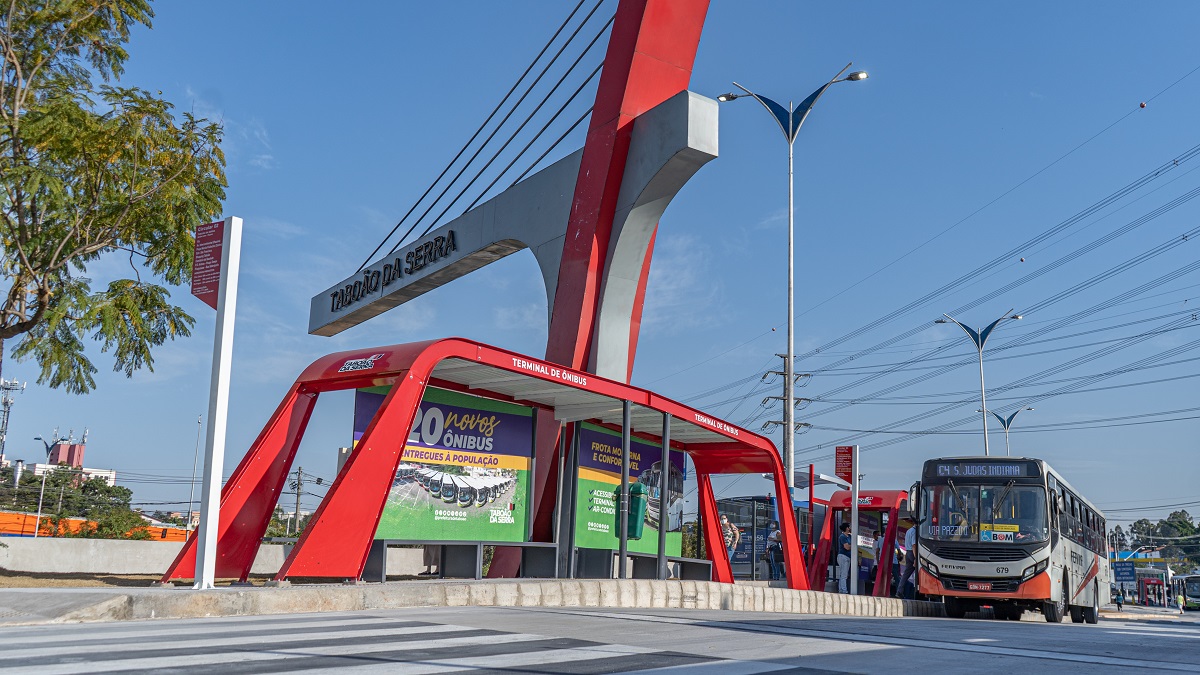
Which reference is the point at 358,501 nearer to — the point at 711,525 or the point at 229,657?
the point at 229,657

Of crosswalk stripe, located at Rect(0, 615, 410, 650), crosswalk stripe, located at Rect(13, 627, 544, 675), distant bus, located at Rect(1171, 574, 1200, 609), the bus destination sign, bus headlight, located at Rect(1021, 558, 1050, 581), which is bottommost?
distant bus, located at Rect(1171, 574, 1200, 609)

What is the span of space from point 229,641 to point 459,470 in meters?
7.89

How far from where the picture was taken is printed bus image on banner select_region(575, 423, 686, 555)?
16.0 meters

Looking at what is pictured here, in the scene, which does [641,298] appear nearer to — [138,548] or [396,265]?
[396,265]

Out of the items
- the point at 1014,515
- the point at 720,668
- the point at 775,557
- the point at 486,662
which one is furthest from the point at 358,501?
the point at 775,557

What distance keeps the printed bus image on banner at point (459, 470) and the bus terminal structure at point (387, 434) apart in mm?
186

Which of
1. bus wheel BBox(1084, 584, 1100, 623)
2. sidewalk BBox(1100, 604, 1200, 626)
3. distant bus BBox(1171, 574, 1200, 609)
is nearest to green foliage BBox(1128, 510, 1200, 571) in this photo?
distant bus BBox(1171, 574, 1200, 609)

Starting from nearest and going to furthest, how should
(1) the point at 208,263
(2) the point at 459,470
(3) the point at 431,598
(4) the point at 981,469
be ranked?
(1) the point at 208,263
(3) the point at 431,598
(2) the point at 459,470
(4) the point at 981,469

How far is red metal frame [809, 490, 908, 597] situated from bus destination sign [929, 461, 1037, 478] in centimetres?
396

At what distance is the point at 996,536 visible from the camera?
18.4m

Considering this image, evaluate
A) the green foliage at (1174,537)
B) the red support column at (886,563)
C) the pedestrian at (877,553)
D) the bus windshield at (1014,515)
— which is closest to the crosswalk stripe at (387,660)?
the bus windshield at (1014,515)

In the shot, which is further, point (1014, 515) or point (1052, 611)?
point (1014, 515)

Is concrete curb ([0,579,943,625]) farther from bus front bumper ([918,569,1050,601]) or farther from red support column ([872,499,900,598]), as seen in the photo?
red support column ([872,499,900,598])

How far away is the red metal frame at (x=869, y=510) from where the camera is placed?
23.1 meters
